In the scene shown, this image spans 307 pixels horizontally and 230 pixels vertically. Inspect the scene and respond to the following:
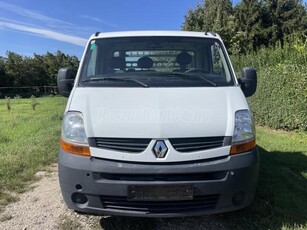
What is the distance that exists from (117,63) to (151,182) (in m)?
1.97

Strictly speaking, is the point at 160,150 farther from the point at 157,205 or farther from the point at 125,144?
the point at 157,205

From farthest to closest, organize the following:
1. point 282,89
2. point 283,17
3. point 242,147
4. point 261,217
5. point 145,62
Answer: point 283,17
point 282,89
point 145,62
point 261,217
point 242,147

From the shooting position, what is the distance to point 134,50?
486 cm

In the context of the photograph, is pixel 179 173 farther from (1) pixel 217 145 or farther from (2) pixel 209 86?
(2) pixel 209 86

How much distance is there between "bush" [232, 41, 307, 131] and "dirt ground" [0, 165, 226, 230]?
6.25 m

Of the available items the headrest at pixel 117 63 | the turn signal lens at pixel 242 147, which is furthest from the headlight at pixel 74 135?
the turn signal lens at pixel 242 147

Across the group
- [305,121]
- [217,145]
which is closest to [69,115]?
[217,145]

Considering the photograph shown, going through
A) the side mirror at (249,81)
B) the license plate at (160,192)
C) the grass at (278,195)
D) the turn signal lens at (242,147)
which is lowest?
the grass at (278,195)

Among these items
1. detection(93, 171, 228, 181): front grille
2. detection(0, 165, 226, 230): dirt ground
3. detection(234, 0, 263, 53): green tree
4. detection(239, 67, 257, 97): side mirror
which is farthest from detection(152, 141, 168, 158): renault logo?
detection(234, 0, 263, 53): green tree

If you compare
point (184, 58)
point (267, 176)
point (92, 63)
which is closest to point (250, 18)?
point (267, 176)

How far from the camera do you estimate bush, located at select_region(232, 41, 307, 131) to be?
9439 mm

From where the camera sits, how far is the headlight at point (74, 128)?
11.6ft

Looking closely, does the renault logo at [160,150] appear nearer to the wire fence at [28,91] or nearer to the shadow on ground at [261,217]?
the shadow on ground at [261,217]

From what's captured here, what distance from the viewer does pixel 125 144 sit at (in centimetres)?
342
